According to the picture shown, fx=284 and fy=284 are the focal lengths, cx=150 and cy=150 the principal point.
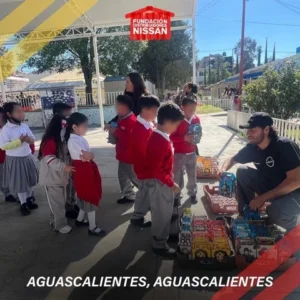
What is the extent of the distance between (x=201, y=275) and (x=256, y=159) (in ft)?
4.36

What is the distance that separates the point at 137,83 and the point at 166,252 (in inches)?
83.0

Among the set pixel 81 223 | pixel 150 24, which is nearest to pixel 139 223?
pixel 81 223

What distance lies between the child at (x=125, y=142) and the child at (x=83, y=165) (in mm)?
711

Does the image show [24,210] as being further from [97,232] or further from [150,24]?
[150,24]

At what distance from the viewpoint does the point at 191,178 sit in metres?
3.79

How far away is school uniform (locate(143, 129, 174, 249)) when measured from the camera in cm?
246

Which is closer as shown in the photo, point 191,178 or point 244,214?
point 244,214

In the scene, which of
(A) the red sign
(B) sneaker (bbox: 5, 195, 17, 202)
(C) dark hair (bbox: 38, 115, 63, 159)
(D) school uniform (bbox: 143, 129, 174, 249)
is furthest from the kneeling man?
(A) the red sign

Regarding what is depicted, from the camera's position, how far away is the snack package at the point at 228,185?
3504 mm

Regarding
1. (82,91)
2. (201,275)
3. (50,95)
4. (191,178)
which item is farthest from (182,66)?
(201,275)

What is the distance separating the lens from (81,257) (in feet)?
8.64

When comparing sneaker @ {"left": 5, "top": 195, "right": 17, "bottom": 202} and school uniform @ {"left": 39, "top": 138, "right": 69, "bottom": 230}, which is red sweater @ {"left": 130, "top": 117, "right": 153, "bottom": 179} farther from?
sneaker @ {"left": 5, "top": 195, "right": 17, "bottom": 202}

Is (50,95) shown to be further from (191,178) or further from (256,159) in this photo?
(256,159)

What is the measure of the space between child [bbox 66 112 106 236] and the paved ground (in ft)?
1.19
